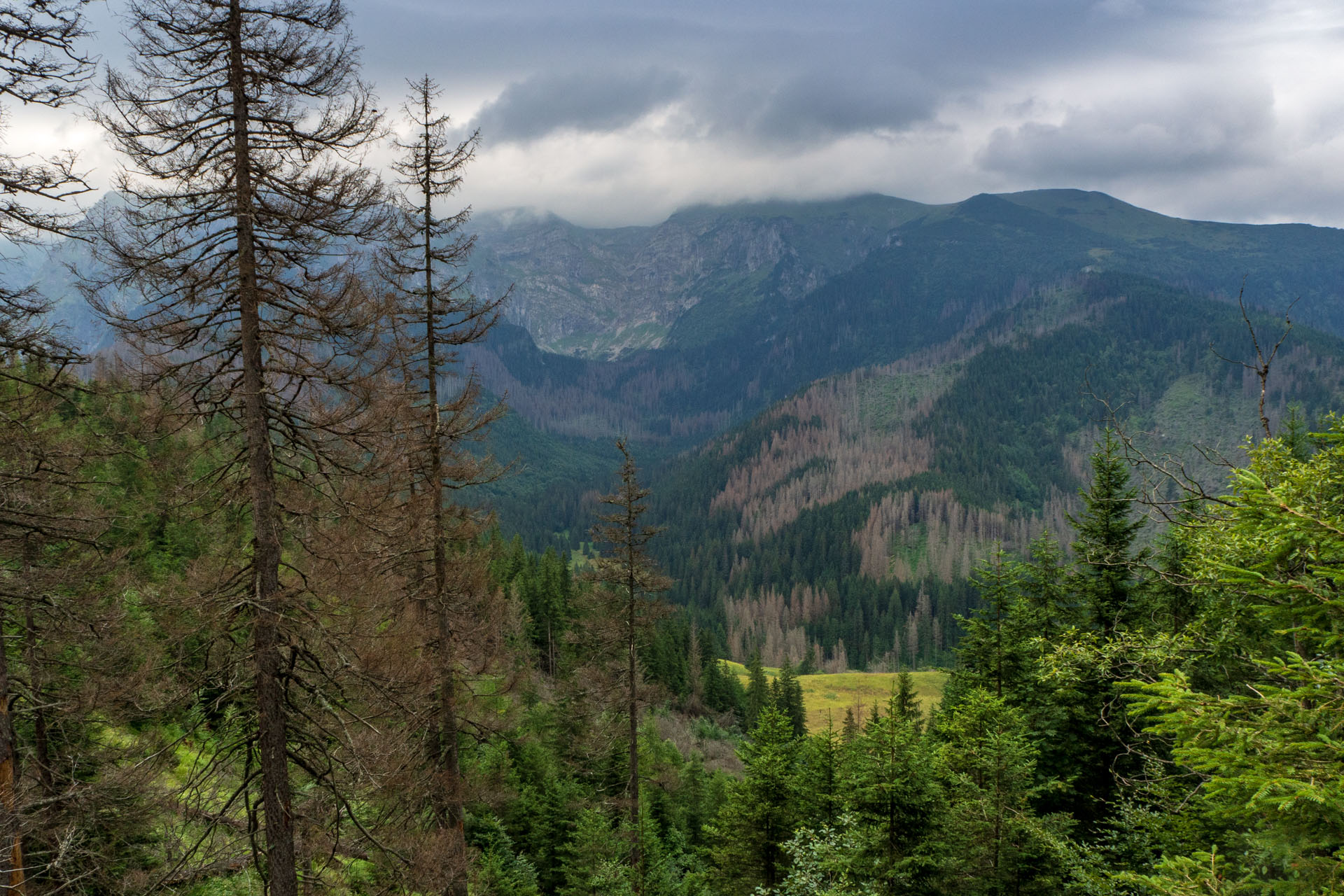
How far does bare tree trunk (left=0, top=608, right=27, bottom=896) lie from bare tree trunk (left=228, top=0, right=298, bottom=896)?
2815mm

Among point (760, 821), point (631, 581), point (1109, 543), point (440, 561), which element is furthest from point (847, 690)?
point (440, 561)

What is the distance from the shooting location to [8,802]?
8.28 meters

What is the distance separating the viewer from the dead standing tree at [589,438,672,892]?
20453 millimetres

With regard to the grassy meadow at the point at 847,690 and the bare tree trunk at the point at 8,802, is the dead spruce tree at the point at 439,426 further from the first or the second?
the grassy meadow at the point at 847,690

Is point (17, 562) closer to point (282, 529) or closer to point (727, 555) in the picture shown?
point (282, 529)

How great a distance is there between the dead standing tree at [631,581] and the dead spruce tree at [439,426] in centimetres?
628

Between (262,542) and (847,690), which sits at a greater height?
(262,542)

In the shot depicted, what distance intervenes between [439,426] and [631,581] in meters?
8.76

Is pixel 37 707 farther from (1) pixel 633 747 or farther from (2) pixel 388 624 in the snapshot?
(1) pixel 633 747

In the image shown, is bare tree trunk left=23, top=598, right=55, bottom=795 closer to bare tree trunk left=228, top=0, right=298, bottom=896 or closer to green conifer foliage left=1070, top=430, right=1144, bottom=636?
bare tree trunk left=228, top=0, right=298, bottom=896

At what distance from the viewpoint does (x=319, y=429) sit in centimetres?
891

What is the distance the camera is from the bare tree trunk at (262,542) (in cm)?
827

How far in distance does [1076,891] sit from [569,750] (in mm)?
21224

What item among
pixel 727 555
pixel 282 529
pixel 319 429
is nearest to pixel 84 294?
pixel 319 429
